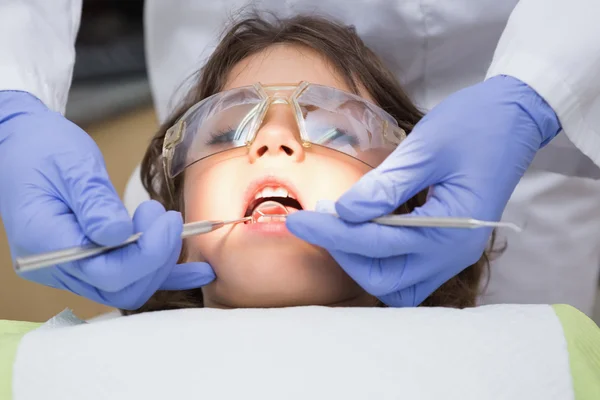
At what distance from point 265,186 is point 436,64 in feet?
2.33

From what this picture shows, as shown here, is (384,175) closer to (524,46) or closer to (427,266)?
(427,266)

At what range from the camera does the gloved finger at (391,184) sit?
104 centimetres

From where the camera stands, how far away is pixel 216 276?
1251 millimetres

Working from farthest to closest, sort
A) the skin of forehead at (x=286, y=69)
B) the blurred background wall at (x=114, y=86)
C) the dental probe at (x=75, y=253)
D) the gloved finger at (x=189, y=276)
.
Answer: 1. the blurred background wall at (x=114, y=86)
2. the skin of forehead at (x=286, y=69)
3. the gloved finger at (x=189, y=276)
4. the dental probe at (x=75, y=253)

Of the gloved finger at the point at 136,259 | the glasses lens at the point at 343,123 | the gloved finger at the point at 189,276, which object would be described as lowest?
the gloved finger at the point at 189,276

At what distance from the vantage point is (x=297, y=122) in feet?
4.11

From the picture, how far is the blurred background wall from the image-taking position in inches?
108

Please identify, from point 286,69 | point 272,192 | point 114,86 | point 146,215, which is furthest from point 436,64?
point 114,86

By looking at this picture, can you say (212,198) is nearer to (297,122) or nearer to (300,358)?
(297,122)

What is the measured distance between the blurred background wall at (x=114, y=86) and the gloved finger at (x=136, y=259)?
144 centimetres

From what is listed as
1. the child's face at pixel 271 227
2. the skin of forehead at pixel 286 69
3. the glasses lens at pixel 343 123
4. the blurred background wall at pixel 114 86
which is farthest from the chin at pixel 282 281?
the blurred background wall at pixel 114 86

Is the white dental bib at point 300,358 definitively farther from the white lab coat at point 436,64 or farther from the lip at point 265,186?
the white lab coat at point 436,64

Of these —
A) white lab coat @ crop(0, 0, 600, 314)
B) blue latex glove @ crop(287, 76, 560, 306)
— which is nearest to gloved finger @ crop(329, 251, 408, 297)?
blue latex glove @ crop(287, 76, 560, 306)

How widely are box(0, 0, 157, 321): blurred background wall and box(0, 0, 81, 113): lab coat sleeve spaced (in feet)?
3.11
